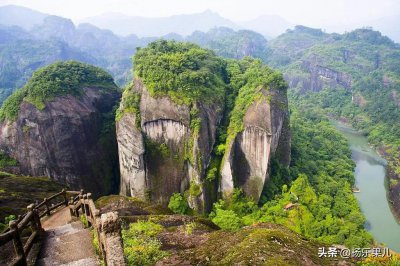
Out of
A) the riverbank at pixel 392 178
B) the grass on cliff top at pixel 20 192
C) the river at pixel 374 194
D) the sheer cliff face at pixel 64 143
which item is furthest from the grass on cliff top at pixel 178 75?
the riverbank at pixel 392 178

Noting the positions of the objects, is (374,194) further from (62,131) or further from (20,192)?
(20,192)

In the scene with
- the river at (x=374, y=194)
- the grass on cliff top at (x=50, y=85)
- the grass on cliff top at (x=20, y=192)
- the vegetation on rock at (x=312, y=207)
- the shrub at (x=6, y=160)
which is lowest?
the river at (x=374, y=194)

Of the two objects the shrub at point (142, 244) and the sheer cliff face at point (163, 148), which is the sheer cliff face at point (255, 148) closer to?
the sheer cliff face at point (163, 148)

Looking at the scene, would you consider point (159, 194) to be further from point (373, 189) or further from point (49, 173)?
point (373, 189)

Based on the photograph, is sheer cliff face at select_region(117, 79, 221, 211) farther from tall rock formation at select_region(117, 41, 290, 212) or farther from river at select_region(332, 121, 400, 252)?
river at select_region(332, 121, 400, 252)

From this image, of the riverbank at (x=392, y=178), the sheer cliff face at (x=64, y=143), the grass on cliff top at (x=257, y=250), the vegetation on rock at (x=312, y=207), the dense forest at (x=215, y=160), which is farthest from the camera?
the riverbank at (x=392, y=178)

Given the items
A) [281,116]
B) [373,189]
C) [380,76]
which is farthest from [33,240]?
[380,76]
